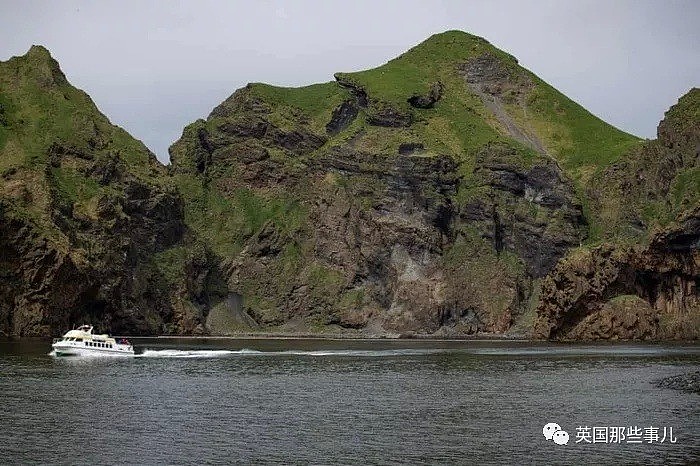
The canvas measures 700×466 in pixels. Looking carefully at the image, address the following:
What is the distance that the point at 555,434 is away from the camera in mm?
76312

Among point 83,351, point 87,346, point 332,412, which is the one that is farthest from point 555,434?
point 87,346

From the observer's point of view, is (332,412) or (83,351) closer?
(332,412)

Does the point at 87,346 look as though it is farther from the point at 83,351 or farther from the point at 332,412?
the point at 332,412

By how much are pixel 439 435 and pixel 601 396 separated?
33.1m

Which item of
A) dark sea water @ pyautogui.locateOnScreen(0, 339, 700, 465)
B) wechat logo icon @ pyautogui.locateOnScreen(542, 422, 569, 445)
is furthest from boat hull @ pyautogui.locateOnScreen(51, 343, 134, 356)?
wechat logo icon @ pyautogui.locateOnScreen(542, 422, 569, 445)

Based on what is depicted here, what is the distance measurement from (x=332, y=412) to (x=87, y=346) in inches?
3932

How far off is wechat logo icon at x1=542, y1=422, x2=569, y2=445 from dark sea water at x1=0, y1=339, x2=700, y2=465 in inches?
29.0

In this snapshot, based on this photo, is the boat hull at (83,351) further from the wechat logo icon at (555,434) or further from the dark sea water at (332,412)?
the wechat logo icon at (555,434)

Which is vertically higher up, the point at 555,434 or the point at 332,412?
the point at 555,434

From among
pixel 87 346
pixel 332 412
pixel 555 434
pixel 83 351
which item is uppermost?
pixel 87 346

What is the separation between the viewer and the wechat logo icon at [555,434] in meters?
73.5

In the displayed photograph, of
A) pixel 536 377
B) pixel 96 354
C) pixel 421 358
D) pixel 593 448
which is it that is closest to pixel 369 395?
pixel 536 377

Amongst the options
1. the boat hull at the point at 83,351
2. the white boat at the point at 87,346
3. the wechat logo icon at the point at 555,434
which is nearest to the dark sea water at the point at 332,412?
the wechat logo icon at the point at 555,434

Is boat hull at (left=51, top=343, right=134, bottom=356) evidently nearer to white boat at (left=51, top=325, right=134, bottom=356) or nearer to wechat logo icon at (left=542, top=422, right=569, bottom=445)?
white boat at (left=51, top=325, right=134, bottom=356)
